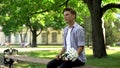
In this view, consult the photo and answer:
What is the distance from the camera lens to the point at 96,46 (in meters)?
25.0

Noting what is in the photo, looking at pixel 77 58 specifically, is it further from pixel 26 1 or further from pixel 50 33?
pixel 50 33

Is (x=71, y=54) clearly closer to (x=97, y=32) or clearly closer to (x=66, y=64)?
(x=66, y=64)

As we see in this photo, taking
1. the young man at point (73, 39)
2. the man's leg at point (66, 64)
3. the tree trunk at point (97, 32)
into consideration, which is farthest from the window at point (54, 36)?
the man's leg at point (66, 64)

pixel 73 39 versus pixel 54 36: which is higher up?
pixel 54 36

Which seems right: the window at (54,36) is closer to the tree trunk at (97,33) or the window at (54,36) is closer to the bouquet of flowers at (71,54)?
the tree trunk at (97,33)

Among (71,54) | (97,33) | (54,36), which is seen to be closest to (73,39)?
(71,54)

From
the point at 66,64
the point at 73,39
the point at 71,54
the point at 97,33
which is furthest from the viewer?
the point at 97,33

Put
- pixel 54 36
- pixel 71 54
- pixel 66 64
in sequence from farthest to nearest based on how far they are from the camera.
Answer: pixel 54 36 → pixel 66 64 → pixel 71 54

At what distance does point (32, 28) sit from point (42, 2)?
30974 mm

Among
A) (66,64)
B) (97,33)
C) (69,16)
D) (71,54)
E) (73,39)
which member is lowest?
(66,64)

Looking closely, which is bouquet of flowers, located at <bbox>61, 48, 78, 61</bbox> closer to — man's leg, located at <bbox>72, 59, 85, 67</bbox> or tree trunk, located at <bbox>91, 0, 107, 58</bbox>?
man's leg, located at <bbox>72, 59, 85, 67</bbox>

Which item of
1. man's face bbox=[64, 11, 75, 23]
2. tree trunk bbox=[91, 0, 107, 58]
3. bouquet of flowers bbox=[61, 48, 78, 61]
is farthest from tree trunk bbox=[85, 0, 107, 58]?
bouquet of flowers bbox=[61, 48, 78, 61]

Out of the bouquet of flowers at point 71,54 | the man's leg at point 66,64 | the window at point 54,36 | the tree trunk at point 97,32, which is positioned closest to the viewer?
the bouquet of flowers at point 71,54

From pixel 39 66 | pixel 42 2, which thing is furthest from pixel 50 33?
pixel 39 66
